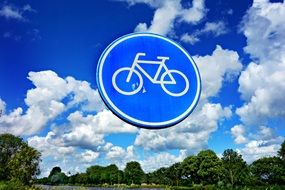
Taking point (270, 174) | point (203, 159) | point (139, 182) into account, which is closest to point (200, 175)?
point (203, 159)

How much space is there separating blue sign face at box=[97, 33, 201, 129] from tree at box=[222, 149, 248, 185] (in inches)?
3025

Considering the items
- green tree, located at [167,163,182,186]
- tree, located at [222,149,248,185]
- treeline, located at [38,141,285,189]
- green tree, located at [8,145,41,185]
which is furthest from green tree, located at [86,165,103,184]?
green tree, located at [8,145,41,185]

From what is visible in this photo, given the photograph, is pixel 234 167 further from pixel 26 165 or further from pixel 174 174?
pixel 26 165

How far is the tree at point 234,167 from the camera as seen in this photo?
3022 inches

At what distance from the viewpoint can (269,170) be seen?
85812 millimetres

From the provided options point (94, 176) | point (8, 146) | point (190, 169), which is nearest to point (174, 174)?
point (190, 169)

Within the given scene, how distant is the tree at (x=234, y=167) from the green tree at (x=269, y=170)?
338 inches

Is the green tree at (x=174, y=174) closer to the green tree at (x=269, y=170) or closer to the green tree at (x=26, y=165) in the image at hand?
the green tree at (x=269, y=170)

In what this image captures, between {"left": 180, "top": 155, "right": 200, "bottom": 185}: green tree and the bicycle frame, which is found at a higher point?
{"left": 180, "top": 155, "right": 200, "bottom": 185}: green tree

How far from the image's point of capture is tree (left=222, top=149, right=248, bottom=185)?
252 ft

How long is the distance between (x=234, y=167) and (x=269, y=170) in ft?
42.3

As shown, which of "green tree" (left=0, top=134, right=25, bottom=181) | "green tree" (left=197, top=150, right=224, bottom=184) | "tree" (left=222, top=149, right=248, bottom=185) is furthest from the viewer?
"green tree" (left=197, top=150, right=224, bottom=184)

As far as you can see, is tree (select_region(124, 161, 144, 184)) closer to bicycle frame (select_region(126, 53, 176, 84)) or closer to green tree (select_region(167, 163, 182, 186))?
green tree (select_region(167, 163, 182, 186))

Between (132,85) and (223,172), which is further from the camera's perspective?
(223,172)
